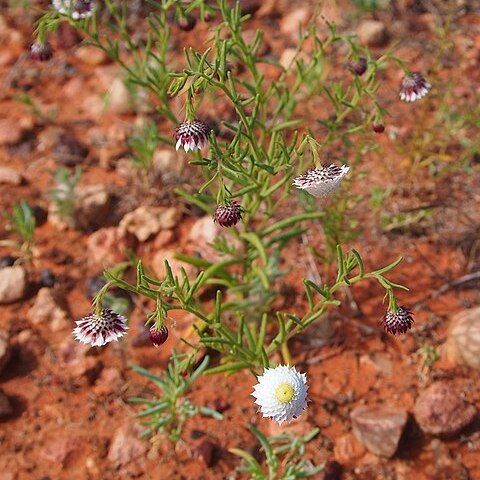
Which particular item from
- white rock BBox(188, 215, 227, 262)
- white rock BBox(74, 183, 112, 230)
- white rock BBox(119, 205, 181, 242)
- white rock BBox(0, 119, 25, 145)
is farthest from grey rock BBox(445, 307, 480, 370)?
white rock BBox(0, 119, 25, 145)

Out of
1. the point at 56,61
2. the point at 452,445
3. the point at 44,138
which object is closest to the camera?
the point at 452,445

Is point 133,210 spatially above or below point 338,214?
below

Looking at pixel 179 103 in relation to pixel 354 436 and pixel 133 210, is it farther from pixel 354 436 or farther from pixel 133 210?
pixel 354 436

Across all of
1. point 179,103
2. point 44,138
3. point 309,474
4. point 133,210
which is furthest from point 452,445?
point 44,138

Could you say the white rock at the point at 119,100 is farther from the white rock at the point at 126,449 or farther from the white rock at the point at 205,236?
the white rock at the point at 126,449

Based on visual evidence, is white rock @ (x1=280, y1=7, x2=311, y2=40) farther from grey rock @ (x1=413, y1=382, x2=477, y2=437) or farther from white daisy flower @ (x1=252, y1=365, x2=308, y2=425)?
white daisy flower @ (x1=252, y1=365, x2=308, y2=425)

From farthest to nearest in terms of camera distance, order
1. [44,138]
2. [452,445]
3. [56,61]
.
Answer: [56,61] < [44,138] < [452,445]
